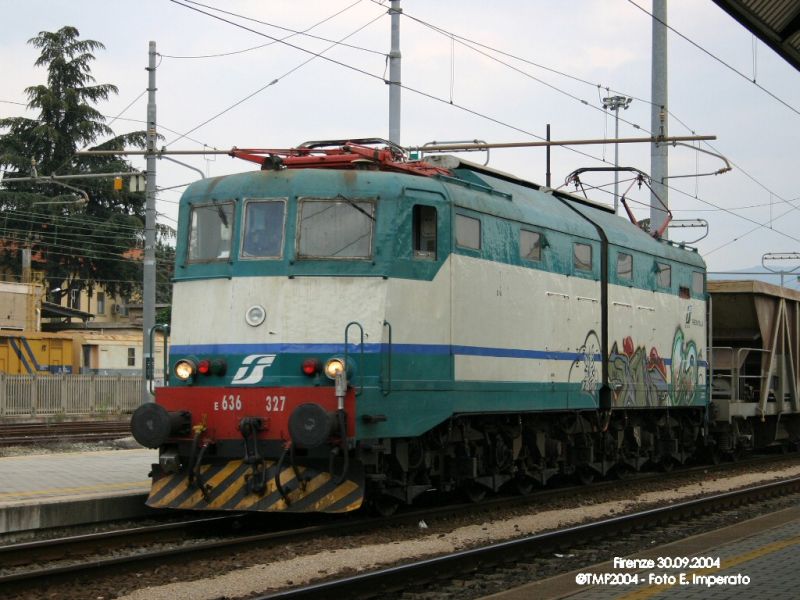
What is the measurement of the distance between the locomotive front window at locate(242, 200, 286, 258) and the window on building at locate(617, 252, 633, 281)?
6859mm

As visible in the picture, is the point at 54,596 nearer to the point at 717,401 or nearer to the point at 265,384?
the point at 265,384

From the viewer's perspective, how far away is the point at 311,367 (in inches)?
484

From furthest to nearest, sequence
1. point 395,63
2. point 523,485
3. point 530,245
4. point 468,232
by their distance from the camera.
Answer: point 395,63
point 523,485
point 530,245
point 468,232

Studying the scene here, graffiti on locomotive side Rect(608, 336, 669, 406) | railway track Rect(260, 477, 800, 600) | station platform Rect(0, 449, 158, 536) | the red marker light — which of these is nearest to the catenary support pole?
graffiti on locomotive side Rect(608, 336, 669, 406)

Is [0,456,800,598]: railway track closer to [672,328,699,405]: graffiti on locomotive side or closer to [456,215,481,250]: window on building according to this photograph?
[456,215,481,250]: window on building

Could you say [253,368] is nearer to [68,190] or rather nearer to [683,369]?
[683,369]

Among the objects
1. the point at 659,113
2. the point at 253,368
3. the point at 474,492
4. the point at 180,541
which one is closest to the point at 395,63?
the point at 659,113

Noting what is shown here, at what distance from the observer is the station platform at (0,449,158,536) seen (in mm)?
12445

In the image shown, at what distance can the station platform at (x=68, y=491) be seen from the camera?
40.8ft

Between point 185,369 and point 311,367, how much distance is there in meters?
1.56

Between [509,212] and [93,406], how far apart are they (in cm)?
2600

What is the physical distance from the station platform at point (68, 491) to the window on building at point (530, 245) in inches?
224

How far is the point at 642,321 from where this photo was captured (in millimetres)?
18594

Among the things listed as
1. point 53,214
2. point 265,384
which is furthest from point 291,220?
point 53,214
